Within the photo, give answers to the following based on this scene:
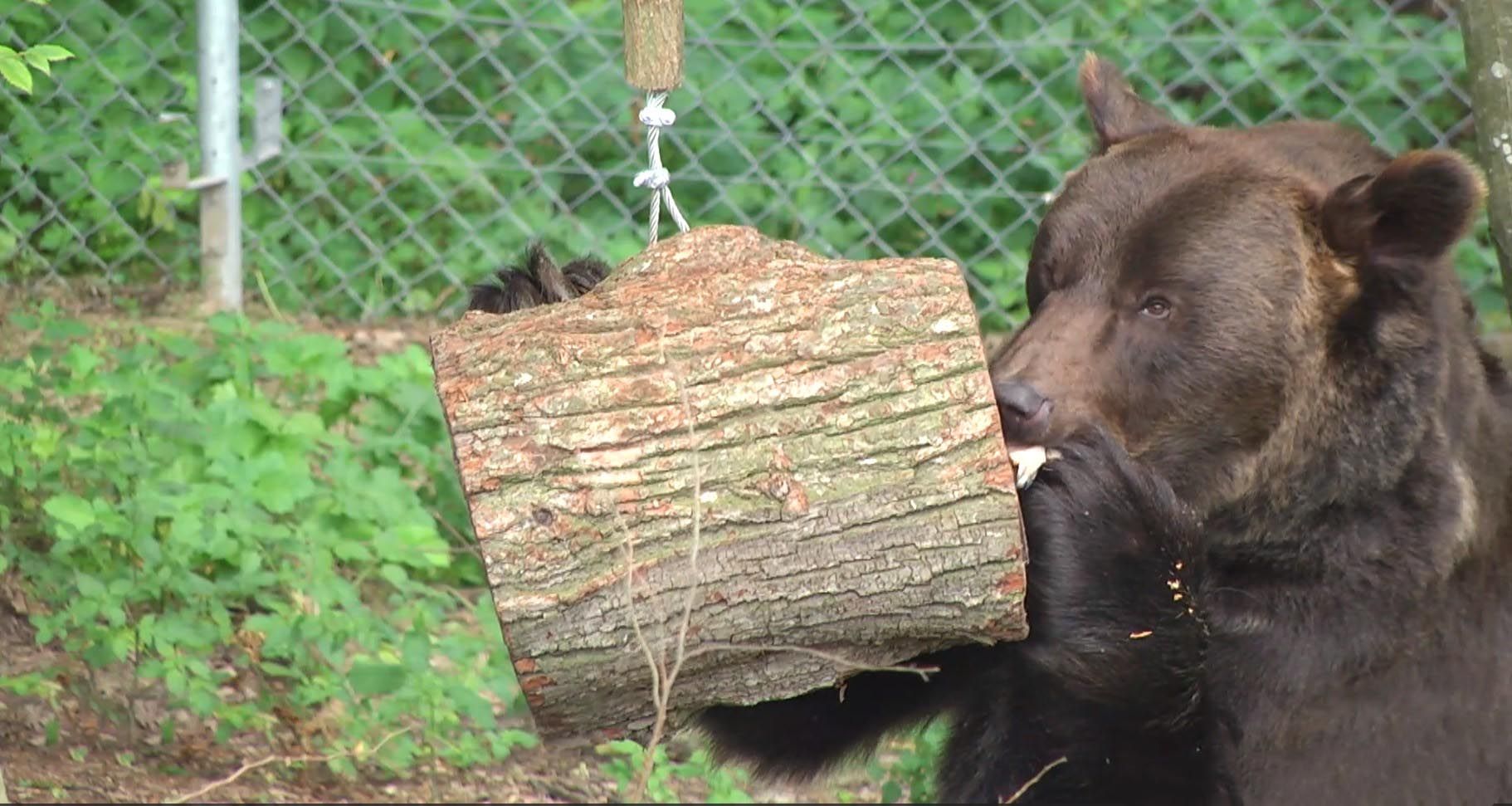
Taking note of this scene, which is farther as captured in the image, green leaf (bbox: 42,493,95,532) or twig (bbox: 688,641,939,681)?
green leaf (bbox: 42,493,95,532)

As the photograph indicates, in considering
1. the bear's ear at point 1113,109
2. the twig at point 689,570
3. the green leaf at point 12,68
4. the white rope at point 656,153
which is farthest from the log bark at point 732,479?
the bear's ear at point 1113,109

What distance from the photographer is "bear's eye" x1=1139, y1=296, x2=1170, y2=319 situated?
3541 mm

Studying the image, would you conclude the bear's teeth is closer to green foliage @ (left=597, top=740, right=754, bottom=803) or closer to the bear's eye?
the bear's eye

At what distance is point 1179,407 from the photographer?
3.52 meters

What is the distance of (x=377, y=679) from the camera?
438 cm

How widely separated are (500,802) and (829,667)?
2.19m

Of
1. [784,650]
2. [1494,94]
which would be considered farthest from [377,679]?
[1494,94]

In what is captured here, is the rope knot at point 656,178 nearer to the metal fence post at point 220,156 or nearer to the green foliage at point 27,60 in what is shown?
the green foliage at point 27,60

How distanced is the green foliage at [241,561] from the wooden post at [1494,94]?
2512mm

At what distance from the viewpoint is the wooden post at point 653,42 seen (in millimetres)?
3271

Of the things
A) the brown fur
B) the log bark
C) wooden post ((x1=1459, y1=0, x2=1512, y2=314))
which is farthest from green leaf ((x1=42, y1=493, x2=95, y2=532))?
wooden post ((x1=1459, y1=0, x2=1512, y2=314))

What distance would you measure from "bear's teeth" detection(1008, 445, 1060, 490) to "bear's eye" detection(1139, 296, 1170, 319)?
43cm

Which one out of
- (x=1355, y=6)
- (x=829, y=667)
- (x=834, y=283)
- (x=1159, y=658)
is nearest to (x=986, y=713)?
(x=1159, y=658)

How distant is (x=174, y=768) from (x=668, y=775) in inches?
50.5
